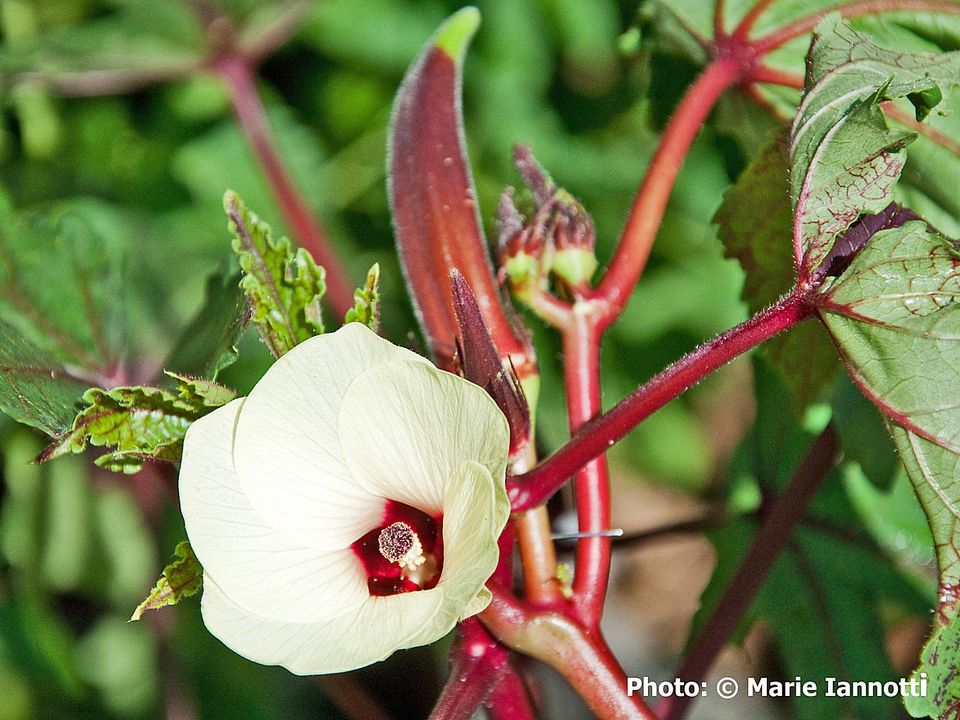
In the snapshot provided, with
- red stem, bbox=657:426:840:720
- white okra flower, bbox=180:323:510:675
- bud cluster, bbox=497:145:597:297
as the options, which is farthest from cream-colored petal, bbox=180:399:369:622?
red stem, bbox=657:426:840:720

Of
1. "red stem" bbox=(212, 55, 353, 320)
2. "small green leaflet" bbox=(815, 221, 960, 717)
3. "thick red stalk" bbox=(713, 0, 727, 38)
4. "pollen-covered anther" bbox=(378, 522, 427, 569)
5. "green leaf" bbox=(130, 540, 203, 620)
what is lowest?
"green leaf" bbox=(130, 540, 203, 620)

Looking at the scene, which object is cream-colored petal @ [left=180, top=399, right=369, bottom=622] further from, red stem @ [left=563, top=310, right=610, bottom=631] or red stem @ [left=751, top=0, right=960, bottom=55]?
red stem @ [left=751, top=0, right=960, bottom=55]

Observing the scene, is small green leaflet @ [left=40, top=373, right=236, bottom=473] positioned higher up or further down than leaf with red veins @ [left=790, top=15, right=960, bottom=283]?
further down

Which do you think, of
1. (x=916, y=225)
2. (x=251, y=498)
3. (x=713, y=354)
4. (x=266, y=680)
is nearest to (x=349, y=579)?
(x=251, y=498)

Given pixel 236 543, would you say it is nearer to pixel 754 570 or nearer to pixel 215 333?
pixel 215 333

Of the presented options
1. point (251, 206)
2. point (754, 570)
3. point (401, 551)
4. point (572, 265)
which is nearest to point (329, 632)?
point (401, 551)

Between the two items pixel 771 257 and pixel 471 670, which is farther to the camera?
pixel 771 257
